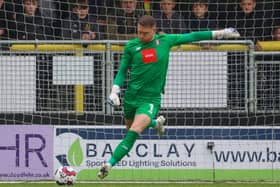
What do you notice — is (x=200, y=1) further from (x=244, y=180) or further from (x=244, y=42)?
(x=244, y=180)

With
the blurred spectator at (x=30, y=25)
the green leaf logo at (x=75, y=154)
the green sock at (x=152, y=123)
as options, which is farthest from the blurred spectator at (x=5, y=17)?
the green sock at (x=152, y=123)

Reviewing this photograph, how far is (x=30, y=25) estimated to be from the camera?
1523 centimetres

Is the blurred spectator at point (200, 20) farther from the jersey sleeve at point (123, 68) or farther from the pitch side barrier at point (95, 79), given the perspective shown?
the jersey sleeve at point (123, 68)

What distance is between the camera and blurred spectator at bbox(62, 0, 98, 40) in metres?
15.3

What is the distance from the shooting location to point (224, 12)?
15586 millimetres

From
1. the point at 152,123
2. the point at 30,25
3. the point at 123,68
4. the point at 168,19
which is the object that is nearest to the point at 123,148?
the point at 152,123

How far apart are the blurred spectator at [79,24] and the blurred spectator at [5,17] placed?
88cm

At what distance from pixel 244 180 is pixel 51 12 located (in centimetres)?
409

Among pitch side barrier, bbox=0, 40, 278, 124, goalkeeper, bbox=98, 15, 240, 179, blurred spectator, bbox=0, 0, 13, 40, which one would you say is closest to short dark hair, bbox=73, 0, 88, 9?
pitch side barrier, bbox=0, 40, 278, 124

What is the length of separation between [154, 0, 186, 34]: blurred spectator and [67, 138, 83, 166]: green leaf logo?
88.0 inches

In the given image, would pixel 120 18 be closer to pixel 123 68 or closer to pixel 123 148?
pixel 123 68

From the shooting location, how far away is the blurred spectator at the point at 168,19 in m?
15.3

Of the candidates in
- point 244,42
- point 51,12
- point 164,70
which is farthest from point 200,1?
point 164,70

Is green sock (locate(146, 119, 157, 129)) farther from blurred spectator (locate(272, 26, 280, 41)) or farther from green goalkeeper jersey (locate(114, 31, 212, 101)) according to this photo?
blurred spectator (locate(272, 26, 280, 41))
